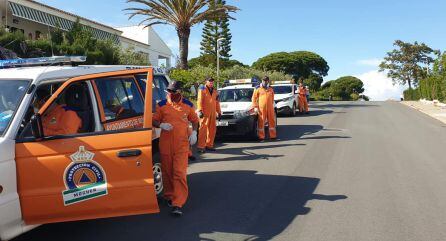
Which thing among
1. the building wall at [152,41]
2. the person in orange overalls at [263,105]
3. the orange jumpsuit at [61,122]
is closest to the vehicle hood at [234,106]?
the person in orange overalls at [263,105]

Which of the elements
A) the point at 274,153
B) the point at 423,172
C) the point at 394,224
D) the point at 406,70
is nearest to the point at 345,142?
the point at 274,153

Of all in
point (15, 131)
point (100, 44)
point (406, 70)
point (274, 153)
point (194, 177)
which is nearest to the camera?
point (15, 131)

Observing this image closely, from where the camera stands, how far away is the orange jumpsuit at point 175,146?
5.84m

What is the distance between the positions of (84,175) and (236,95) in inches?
388

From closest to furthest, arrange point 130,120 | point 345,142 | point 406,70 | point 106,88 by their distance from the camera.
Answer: point 106,88 < point 130,120 < point 345,142 < point 406,70

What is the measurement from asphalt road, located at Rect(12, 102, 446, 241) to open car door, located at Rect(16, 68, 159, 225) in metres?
0.66

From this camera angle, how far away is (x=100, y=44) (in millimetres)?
23281

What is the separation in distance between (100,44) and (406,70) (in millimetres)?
59014

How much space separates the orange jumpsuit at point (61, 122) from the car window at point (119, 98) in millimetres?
489

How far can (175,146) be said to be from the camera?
5.85 metres

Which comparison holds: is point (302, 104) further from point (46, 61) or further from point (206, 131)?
point (46, 61)

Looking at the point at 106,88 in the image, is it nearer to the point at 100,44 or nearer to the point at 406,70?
the point at 100,44

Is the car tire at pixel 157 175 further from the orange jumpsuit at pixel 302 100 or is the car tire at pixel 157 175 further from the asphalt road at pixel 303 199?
the orange jumpsuit at pixel 302 100

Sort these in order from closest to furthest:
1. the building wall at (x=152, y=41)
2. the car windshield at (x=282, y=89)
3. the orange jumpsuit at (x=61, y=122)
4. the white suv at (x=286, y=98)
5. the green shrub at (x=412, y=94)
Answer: the orange jumpsuit at (x=61, y=122) < the white suv at (x=286, y=98) < the car windshield at (x=282, y=89) < the building wall at (x=152, y=41) < the green shrub at (x=412, y=94)
